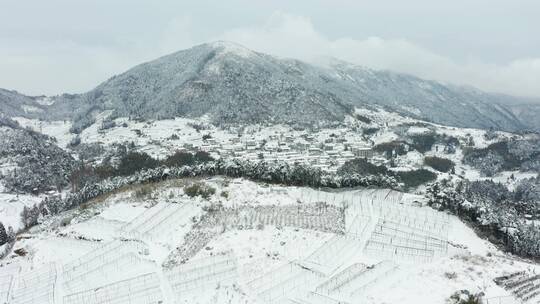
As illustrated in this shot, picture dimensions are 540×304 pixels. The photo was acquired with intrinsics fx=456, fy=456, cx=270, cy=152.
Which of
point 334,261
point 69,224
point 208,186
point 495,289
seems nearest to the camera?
point 495,289

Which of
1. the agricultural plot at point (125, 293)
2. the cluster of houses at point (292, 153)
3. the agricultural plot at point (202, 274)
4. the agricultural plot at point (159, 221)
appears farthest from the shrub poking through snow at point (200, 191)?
the cluster of houses at point (292, 153)

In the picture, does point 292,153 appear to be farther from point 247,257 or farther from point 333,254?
point 247,257

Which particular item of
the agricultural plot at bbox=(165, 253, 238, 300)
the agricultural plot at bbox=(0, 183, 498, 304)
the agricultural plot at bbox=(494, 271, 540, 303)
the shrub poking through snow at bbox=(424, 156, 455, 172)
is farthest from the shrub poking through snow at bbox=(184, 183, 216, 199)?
the shrub poking through snow at bbox=(424, 156, 455, 172)

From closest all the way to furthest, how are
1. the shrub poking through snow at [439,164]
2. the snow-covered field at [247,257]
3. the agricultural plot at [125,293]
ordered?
the agricultural plot at [125,293] < the snow-covered field at [247,257] < the shrub poking through snow at [439,164]

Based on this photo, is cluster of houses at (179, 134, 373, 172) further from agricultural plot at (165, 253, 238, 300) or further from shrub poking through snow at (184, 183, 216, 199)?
agricultural plot at (165, 253, 238, 300)

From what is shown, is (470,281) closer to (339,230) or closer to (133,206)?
(339,230)

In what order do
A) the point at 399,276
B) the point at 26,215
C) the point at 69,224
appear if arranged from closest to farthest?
the point at 399,276 → the point at 69,224 → the point at 26,215

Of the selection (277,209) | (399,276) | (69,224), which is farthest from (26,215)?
(399,276)

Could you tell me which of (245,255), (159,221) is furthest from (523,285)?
(159,221)

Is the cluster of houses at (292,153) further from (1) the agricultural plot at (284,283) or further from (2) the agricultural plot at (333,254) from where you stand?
(1) the agricultural plot at (284,283)
